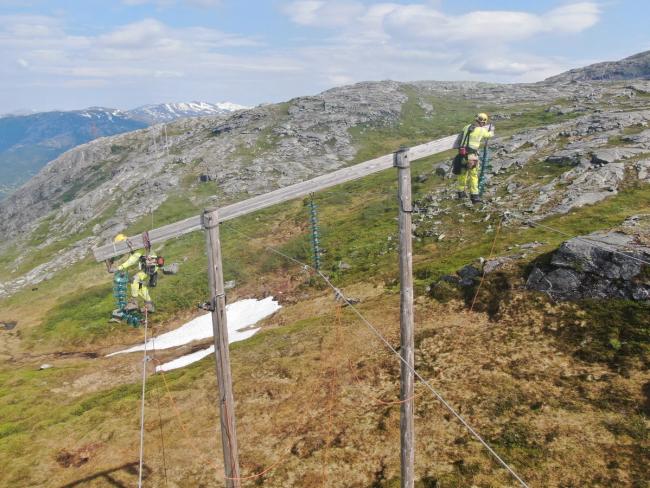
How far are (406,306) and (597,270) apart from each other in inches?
699

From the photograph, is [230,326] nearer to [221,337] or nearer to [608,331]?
[608,331]

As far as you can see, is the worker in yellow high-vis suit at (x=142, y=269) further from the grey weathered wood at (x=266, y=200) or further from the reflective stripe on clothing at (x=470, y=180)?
the reflective stripe on clothing at (x=470, y=180)

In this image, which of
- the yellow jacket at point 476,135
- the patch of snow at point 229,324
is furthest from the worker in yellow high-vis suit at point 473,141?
the patch of snow at point 229,324

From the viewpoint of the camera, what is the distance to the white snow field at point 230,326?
40.1 meters

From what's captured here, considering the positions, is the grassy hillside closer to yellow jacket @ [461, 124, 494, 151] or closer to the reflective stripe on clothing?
the reflective stripe on clothing

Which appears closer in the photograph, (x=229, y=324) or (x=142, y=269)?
A: (x=142, y=269)

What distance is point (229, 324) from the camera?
43.7 meters

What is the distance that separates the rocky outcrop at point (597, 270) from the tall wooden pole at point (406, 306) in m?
16.5

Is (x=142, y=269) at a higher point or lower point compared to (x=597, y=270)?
higher

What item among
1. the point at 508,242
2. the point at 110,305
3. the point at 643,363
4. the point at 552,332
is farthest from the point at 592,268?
the point at 110,305

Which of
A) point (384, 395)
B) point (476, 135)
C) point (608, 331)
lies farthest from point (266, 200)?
point (608, 331)

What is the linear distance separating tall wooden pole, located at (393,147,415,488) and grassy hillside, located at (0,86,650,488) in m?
4.41

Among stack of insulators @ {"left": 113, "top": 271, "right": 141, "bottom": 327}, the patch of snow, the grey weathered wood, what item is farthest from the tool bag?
the patch of snow

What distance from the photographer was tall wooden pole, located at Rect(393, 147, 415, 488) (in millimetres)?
11117
